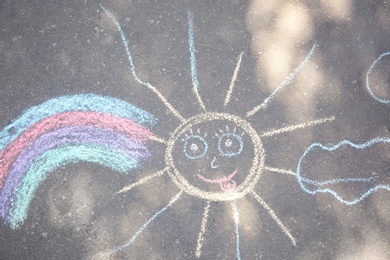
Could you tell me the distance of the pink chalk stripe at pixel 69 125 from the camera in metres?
3.07

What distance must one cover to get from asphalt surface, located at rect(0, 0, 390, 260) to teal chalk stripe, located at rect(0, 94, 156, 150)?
0.06m

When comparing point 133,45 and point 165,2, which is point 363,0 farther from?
point 133,45

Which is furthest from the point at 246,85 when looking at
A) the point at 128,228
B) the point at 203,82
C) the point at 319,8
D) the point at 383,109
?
the point at 128,228

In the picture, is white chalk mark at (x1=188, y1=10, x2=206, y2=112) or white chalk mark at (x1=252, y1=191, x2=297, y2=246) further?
white chalk mark at (x1=188, y1=10, x2=206, y2=112)

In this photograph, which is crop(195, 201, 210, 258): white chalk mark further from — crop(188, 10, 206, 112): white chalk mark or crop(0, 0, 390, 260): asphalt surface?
crop(188, 10, 206, 112): white chalk mark

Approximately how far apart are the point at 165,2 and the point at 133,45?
1.61ft

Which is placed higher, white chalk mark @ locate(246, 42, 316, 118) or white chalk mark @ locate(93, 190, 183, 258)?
white chalk mark @ locate(246, 42, 316, 118)

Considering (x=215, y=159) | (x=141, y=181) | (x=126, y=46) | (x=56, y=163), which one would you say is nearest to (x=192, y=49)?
(x=126, y=46)

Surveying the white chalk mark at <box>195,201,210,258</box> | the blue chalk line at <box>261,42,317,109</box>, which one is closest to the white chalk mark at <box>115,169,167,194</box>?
the white chalk mark at <box>195,201,210,258</box>

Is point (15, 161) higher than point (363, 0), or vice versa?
point (363, 0)

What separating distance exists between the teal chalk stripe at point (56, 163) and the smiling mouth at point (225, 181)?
1.97 feet

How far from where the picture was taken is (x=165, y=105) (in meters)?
3.11

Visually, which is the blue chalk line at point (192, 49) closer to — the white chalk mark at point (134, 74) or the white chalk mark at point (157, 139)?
the white chalk mark at point (134, 74)

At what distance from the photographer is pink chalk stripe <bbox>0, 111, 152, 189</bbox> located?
3072 mm
